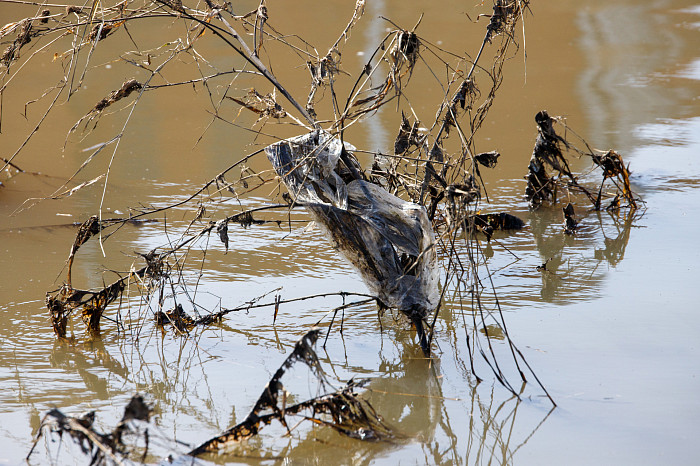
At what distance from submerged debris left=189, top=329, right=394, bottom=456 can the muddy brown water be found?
5 cm

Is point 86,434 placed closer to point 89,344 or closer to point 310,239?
point 89,344

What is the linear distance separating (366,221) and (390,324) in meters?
0.60

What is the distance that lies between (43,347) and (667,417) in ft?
7.42

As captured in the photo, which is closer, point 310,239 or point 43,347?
point 43,347

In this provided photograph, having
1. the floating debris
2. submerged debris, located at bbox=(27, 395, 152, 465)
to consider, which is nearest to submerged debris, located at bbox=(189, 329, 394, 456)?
submerged debris, located at bbox=(27, 395, 152, 465)

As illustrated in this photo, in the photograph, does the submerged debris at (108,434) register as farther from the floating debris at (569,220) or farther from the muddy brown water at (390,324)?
the floating debris at (569,220)

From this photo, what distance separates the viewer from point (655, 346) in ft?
9.54

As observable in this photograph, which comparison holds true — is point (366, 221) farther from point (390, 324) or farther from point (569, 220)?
point (569, 220)

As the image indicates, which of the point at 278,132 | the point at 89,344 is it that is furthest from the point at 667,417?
the point at 278,132

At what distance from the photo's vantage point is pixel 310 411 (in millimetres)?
2350

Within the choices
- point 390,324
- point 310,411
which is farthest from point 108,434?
point 390,324

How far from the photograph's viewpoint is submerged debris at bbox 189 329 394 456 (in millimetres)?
2107

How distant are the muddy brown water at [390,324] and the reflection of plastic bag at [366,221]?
28 centimetres

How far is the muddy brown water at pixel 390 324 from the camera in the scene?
2.37m
